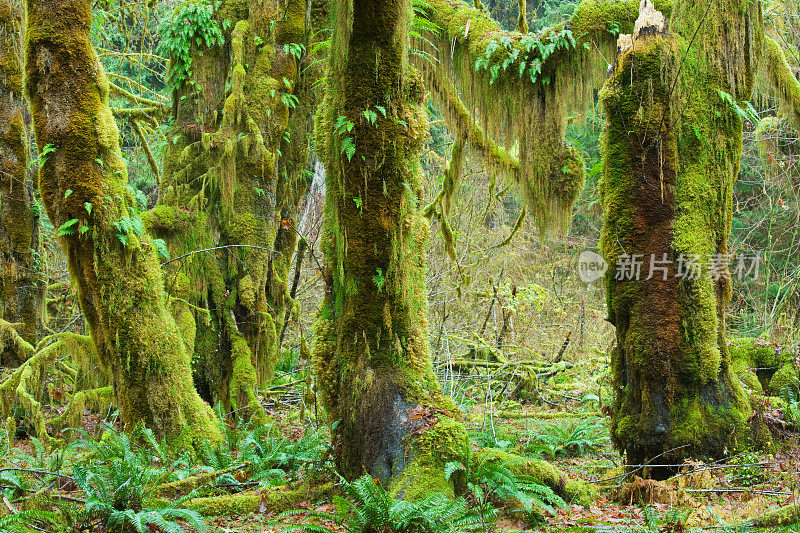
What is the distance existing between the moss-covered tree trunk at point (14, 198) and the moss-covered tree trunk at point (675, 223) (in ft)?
25.2

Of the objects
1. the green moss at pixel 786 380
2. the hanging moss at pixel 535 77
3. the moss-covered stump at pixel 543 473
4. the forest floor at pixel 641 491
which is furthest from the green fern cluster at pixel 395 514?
the green moss at pixel 786 380

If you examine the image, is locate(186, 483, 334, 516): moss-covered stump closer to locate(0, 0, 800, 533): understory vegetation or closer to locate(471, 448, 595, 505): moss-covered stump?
locate(0, 0, 800, 533): understory vegetation

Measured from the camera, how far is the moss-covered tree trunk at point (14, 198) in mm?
8391

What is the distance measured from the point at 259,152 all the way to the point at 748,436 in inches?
264

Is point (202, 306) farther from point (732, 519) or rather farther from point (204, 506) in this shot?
point (732, 519)

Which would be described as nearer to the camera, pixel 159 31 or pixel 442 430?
pixel 442 430

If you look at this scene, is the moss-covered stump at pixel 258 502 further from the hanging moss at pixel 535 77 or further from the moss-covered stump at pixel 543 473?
the hanging moss at pixel 535 77

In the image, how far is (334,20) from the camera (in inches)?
173

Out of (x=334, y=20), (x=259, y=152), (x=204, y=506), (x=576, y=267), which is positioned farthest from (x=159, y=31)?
(x=576, y=267)

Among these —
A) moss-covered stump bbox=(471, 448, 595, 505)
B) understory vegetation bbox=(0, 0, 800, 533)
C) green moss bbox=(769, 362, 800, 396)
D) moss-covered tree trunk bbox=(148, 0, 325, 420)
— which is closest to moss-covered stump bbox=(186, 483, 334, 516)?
understory vegetation bbox=(0, 0, 800, 533)

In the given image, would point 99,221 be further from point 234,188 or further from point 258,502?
point 234,188

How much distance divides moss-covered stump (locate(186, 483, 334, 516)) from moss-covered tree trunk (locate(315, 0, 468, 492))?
0.34 metres

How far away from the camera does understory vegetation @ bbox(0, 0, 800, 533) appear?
14.3 ft

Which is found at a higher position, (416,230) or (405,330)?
(416,230)
